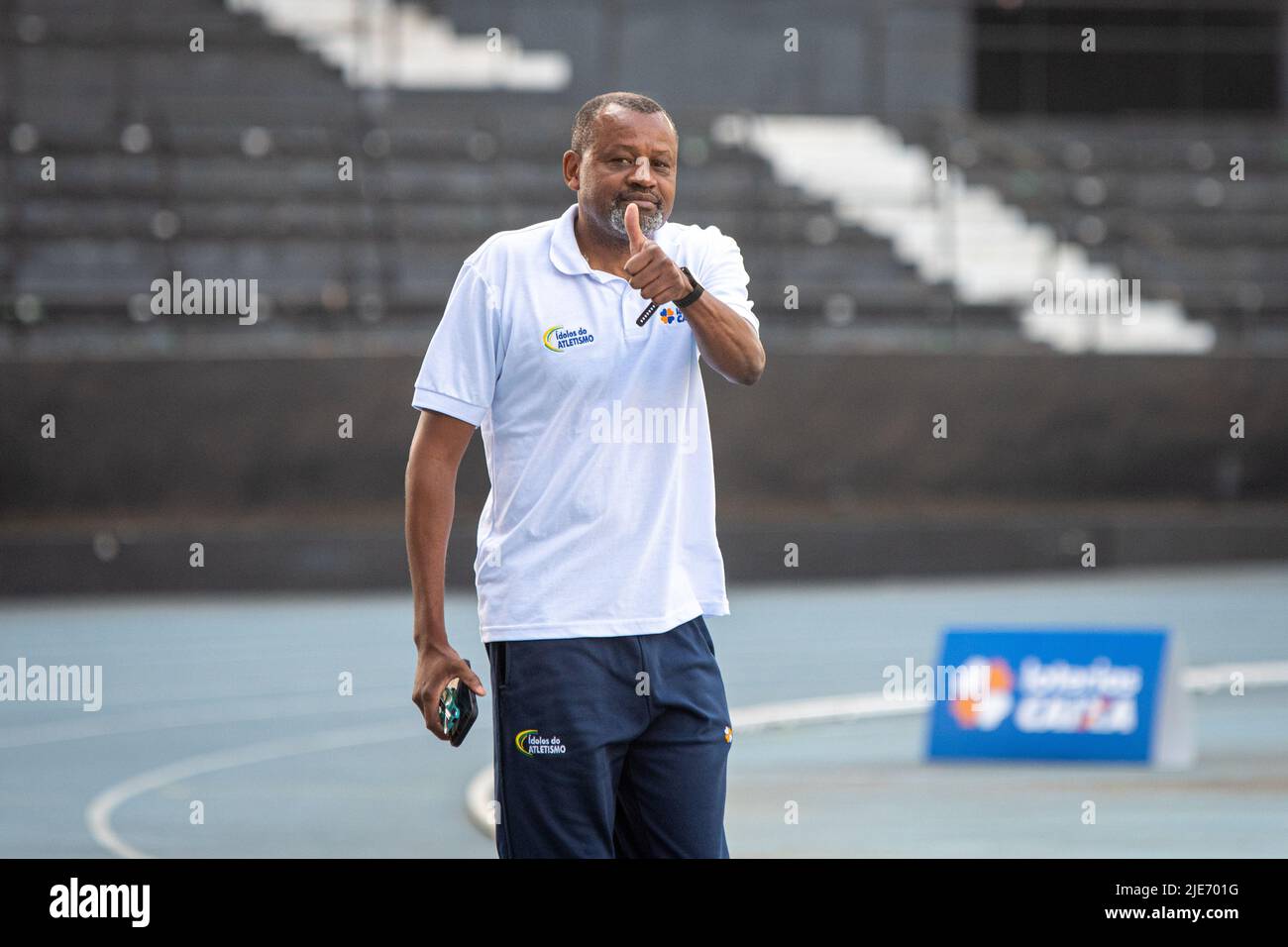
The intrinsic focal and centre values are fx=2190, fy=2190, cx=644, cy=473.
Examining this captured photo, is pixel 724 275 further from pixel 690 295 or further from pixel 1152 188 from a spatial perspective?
pixel 1152 188

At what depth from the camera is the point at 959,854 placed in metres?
7.74

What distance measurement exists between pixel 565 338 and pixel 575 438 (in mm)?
196

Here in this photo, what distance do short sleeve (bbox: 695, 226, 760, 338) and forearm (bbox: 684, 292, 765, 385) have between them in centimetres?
11

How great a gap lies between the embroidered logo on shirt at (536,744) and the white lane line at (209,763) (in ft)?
13.6

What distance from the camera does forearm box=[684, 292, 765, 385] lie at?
4.14 metres

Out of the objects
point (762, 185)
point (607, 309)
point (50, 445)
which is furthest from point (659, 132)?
point (762, 185)

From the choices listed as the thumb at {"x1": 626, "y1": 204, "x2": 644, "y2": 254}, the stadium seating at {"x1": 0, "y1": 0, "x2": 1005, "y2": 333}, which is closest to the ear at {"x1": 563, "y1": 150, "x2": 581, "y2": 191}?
the thumb at {"x1": 626, "y1": 204, "x2": 644, "y2": 254}

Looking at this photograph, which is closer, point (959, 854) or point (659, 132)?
point (659, 132)

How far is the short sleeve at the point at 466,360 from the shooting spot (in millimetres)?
4262

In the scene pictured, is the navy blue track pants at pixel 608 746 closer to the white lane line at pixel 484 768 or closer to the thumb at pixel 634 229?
the thumb at pixel 634 229

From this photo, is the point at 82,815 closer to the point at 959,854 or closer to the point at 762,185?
the point at 959,854

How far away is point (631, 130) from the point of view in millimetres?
4258

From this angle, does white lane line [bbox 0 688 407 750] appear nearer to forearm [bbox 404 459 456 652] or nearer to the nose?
forearm [bbox 404 459 456 652]
